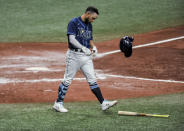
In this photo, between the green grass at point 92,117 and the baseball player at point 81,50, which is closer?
the green grass at point 92,117

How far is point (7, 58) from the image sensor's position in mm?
13219

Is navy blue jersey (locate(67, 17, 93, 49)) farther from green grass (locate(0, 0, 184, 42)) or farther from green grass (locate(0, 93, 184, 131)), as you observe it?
green grass (locate(0, 0, 184, 42))

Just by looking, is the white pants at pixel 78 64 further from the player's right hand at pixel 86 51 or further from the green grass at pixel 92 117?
the green grass at pixel 92 117

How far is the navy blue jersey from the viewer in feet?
25.1

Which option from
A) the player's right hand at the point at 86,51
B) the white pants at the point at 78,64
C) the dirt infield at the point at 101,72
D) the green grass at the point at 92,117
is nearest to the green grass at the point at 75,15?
the dirt infield at the point at 101,72

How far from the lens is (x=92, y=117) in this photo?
7445 mm

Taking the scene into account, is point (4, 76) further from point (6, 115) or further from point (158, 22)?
point (158, 22)

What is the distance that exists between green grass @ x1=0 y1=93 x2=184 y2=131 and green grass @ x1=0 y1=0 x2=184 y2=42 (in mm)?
7395

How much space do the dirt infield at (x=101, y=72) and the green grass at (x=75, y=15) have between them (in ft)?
4.00

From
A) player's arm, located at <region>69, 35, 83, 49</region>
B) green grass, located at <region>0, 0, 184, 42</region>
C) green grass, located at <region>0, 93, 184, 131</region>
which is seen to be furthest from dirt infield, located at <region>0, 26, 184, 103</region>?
player's arm, located at <region>69, 35, 83, 49</region>

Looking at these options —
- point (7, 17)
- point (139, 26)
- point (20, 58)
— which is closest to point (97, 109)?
point (20, 58)

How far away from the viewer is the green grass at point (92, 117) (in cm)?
677

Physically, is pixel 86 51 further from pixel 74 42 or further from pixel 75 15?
pixel 75 15

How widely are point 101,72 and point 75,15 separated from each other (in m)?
6.90
